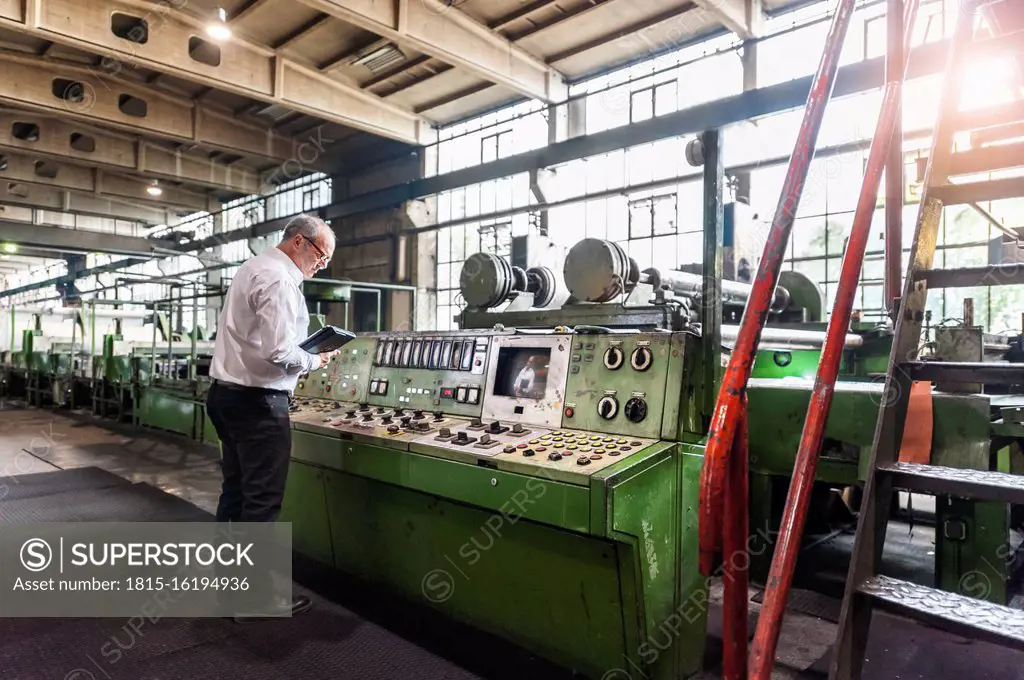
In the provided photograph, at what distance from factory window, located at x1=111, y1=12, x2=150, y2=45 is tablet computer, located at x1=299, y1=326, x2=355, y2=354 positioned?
573cm

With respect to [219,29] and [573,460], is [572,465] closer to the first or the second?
[573,460]

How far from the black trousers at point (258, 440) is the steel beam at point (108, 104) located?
24.3ft

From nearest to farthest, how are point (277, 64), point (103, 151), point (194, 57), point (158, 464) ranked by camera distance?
point (158, 464) → point (194, 57) → point (277, 64) → point (103, 151)

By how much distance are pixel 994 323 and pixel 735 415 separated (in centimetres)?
740

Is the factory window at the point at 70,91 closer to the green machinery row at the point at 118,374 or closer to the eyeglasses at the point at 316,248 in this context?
the green machinery row at the point at 118,374

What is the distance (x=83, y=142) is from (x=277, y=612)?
10.1m

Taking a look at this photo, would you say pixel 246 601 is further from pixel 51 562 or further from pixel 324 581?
pixel 51 562

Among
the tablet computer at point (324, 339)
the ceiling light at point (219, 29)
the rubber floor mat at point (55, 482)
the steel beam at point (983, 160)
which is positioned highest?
the ceiling light at point (219, 29)

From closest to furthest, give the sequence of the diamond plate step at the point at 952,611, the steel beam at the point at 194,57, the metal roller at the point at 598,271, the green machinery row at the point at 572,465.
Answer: the diamond plate step at the point at 952,611
the green machinery row at the point at 572,465
the metal roller at the point at 598,271
the steel beam at the point at 194,57

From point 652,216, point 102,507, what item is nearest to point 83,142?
point 102,507

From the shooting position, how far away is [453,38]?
287 inches

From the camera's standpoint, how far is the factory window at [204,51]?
750 cm

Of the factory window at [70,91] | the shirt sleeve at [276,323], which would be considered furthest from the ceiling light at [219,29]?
the shirt sleeve at [276,323]

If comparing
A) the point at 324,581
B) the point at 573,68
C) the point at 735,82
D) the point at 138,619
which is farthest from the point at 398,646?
the point at 573,68
